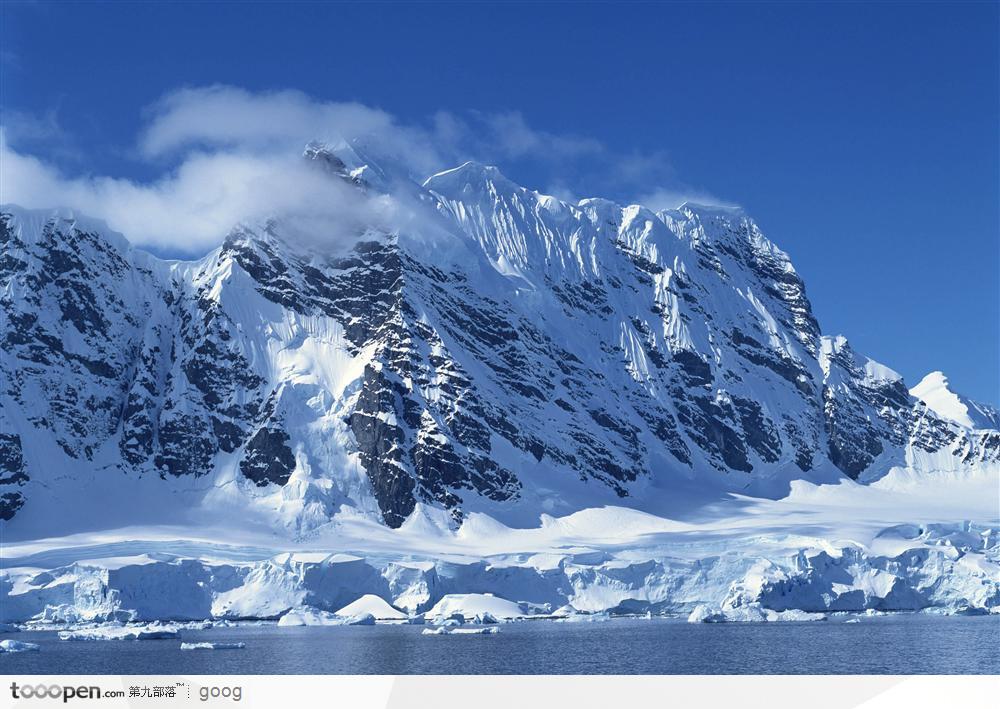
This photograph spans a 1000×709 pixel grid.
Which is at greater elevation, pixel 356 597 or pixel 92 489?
pixel 92 489

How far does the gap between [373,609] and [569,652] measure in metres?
Result: 55.2

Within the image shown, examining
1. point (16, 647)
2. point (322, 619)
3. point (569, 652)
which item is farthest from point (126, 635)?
point (569, 652)

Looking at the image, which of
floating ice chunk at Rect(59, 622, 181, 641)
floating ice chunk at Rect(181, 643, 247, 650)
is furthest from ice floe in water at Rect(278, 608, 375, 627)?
floating ice chunk at Rect(181, 643, 247, 650)

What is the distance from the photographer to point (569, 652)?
84.0m

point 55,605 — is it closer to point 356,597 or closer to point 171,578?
point 171,578

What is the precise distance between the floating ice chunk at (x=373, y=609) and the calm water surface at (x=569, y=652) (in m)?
16.7

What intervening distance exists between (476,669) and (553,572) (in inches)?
2890

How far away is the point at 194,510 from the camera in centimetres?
19338

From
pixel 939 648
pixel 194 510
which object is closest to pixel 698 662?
pixel 939 648

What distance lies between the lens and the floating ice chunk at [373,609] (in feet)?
437

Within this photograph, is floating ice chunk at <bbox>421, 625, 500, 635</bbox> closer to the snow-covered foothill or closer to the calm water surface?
the calm water surface

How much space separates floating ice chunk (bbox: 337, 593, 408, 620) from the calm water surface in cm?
1668

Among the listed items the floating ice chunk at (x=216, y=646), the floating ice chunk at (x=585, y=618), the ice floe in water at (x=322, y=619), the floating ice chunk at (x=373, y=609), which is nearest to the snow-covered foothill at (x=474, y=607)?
the floating ice chunk at (x=373, y=609)
